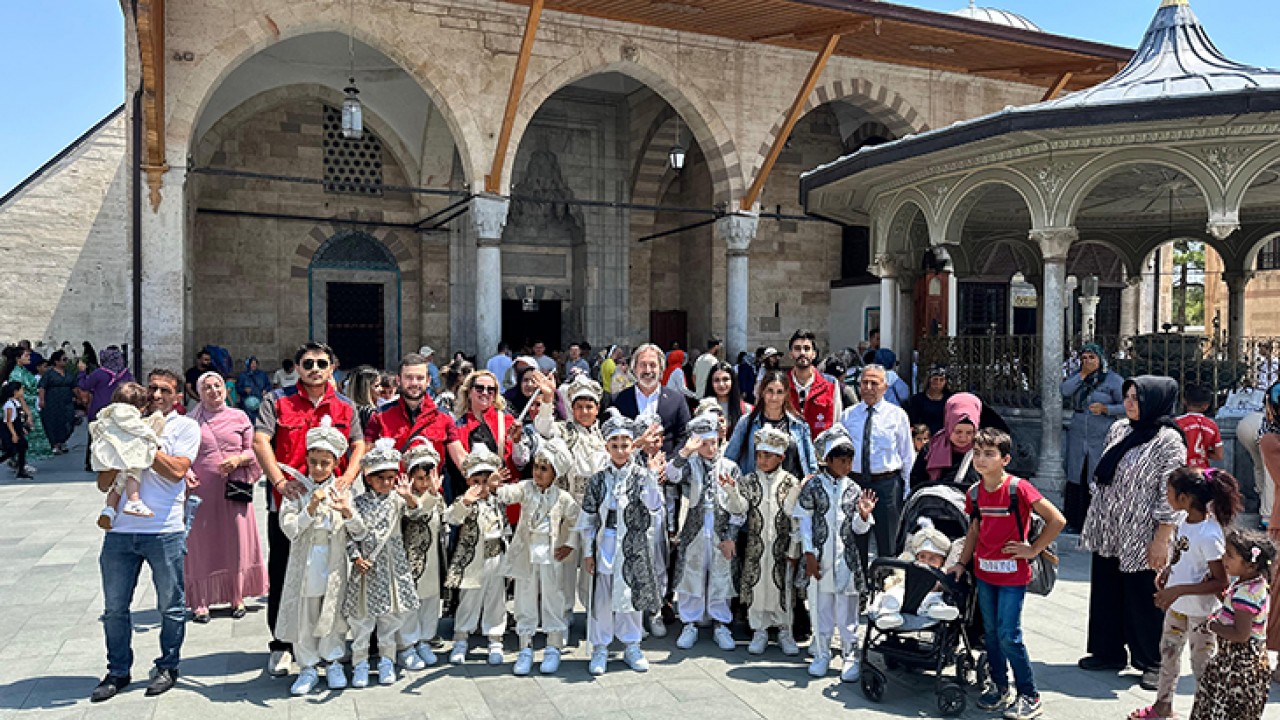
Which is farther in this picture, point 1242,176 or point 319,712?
point 1242,176

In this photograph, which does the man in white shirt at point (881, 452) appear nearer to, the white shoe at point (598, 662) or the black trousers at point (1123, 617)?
the black trousers at point (1123, 617)

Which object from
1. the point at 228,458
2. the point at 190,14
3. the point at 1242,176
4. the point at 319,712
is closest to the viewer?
the point at 319,712

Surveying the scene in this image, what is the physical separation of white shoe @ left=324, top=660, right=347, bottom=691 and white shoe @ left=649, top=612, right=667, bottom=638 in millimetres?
1569

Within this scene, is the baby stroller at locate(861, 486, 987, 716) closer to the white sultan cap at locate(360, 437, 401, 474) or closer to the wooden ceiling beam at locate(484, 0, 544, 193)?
the white sultan cap at locate(360, 437, 401, 474)

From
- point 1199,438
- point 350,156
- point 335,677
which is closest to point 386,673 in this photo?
point 335,677

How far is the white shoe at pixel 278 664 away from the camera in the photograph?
3930mm

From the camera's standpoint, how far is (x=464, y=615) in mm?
4156

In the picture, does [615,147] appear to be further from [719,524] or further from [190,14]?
[719,524]

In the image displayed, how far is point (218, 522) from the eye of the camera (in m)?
4.83

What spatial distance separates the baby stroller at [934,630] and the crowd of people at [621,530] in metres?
0.06

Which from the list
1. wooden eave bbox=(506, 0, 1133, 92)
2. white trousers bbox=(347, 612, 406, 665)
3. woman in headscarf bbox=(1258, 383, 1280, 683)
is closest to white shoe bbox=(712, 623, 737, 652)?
white trousers bbox=(347, 612, 406, 665)

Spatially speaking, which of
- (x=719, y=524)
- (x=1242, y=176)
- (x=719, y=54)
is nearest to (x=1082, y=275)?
(x=719, y=54)

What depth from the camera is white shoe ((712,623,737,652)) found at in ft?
14.1

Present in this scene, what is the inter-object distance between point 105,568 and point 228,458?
1.17 m
